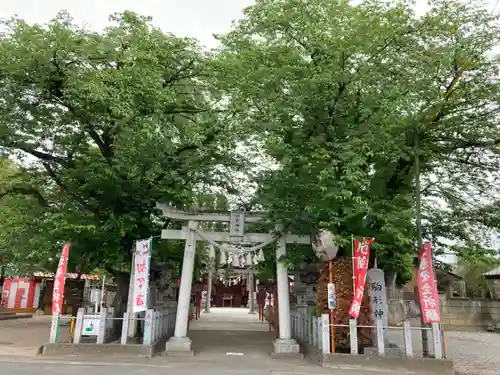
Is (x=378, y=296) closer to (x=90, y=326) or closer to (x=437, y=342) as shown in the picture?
(x=437, y=342)

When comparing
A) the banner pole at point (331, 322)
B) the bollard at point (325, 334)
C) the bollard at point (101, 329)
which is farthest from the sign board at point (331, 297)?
the bollard at point (101, 329)

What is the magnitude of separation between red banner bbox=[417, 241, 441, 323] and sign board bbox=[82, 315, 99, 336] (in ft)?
32.3

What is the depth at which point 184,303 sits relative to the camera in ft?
44.4

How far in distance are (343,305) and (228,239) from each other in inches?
180

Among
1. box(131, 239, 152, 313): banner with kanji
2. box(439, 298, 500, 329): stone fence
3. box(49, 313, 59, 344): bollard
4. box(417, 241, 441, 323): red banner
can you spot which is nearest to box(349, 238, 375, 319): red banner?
box(417, 241, 441, 323): red banner

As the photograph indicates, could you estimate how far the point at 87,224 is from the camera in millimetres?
13445

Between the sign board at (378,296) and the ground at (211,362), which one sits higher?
the sign board at (378,296)

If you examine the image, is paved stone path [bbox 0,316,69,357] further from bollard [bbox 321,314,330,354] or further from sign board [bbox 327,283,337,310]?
sign board [bbox 327,283,337,310]

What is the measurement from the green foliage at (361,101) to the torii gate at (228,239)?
1376 mm

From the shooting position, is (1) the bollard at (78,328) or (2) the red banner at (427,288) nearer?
(2) the red banner at (427,288)

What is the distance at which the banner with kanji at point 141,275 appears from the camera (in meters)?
12.5

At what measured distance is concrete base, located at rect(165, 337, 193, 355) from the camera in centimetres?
1272

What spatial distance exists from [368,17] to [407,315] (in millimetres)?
22797

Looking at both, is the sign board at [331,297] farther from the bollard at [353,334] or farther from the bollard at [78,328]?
the bollard at [78,328]
